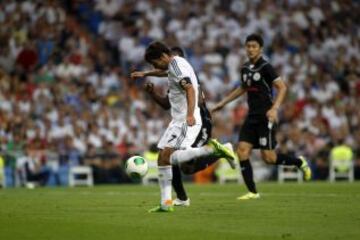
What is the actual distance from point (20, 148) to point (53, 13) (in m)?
5.51

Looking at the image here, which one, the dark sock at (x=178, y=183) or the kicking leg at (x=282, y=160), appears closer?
the dark sock at (x=178, y=183)

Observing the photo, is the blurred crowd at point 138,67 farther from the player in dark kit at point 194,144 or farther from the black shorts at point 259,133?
Result: the player in dark kit at point 194,144

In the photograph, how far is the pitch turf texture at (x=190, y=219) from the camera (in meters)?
10.4

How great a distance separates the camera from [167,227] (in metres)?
11.2

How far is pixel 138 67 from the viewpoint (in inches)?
1216

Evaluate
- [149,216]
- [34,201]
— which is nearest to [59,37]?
[34,201]

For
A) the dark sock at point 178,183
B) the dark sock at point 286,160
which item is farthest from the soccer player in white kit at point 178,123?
the dark sock at point 286,160

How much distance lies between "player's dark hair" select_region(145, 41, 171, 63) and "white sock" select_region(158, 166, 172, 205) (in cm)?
145

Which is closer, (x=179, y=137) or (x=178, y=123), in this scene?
(x=179, y=137)

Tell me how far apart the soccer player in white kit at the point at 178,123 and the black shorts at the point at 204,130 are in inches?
10.2

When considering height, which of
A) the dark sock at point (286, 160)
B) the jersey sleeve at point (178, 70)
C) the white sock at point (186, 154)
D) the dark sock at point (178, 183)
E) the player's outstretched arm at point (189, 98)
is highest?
the jersey sleeve at point (178, 70)

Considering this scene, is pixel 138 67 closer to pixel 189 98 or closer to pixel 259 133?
pixel 259 133

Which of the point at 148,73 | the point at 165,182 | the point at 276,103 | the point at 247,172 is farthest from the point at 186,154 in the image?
the point at 247,172

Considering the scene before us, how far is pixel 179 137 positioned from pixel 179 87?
0.70 m
